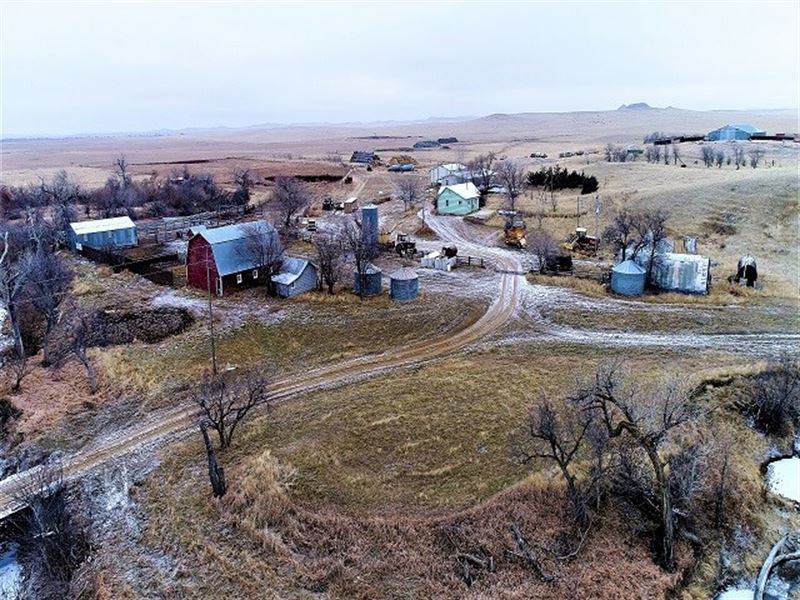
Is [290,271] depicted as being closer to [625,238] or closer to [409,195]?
[625,238]

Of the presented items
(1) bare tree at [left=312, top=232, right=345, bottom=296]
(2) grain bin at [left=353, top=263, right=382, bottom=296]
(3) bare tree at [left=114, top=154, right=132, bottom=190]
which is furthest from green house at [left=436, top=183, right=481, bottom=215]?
(3) bare tree at [left=114, top=154, right=132, bottom=190]

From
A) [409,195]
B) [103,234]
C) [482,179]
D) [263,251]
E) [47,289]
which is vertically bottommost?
[47,289]

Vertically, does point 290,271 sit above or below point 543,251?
above

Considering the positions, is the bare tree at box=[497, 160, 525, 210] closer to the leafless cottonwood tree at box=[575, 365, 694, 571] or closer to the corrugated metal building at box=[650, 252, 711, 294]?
the corrugated metal building at box=[650, 252, 711, 294]

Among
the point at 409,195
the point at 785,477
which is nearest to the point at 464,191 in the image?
the point at 409,195

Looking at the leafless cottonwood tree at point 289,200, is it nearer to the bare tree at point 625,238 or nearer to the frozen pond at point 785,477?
the bare tree at point 625,238

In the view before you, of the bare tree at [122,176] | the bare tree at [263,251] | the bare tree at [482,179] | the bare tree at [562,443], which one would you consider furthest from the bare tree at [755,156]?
the bare tree at [122,176]
